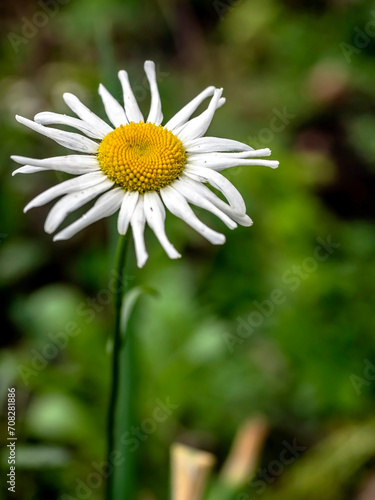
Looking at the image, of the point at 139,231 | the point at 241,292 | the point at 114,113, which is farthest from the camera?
the point at 241,292

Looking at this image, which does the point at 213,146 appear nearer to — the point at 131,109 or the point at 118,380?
the point at 131,109

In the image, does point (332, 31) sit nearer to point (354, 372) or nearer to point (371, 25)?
point (371, 25)

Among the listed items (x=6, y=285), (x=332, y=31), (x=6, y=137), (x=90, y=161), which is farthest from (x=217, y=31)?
(x=90, y=161)

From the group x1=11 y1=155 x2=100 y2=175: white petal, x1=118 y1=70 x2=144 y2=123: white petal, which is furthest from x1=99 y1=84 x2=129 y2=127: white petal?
x1=11 y1=155 x2=100 y2=175: white petal

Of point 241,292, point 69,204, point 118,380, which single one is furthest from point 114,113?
point 241,292

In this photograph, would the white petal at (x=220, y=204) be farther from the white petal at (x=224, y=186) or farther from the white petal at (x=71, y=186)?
the white petal at (x=71, y=186)

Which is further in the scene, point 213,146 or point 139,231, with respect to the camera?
point 213,146
